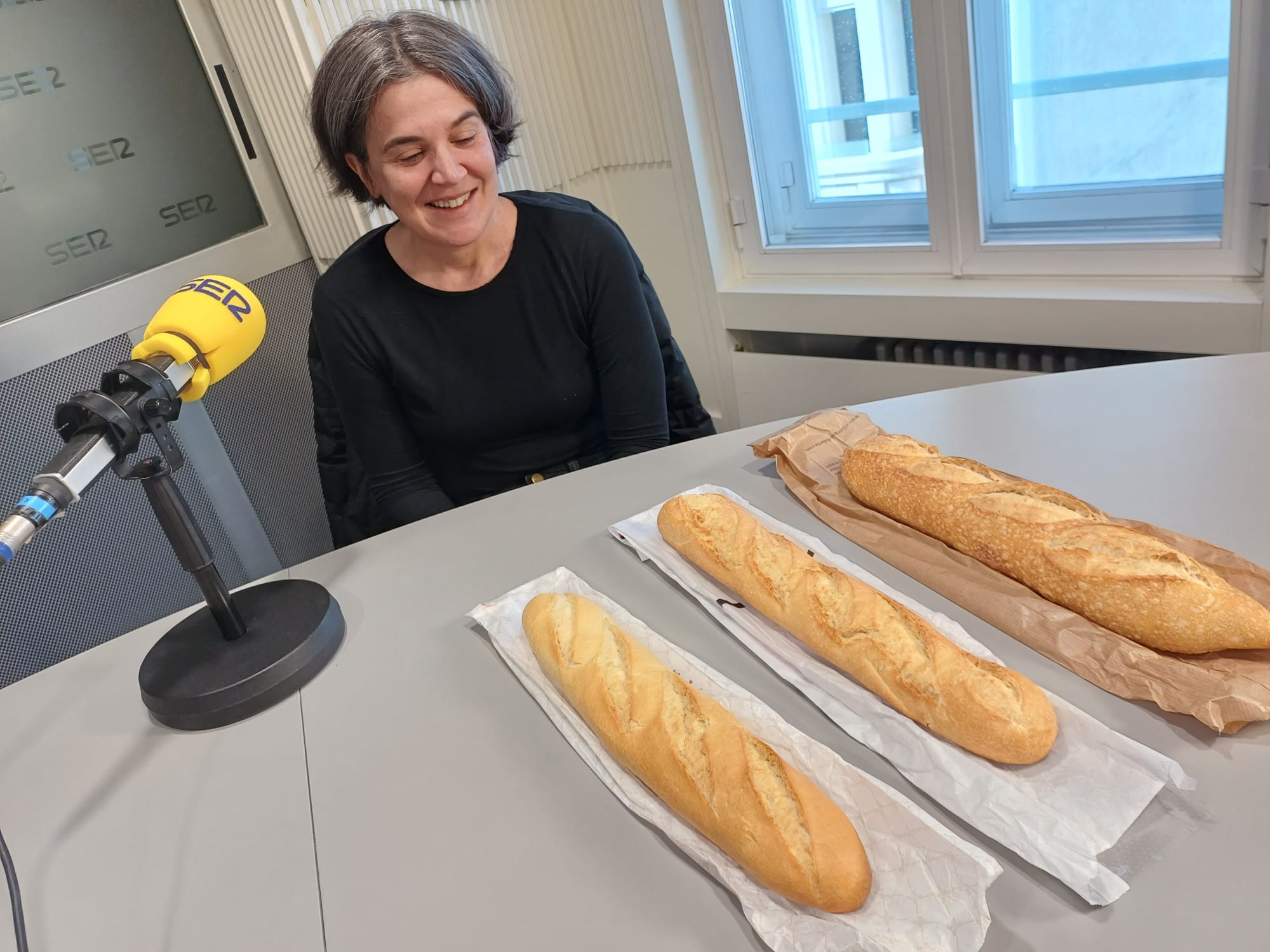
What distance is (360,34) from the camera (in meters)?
1.36

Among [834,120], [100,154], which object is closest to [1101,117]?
[834,120]

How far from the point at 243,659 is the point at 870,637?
2.38ft

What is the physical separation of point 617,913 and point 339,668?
0.51 metres

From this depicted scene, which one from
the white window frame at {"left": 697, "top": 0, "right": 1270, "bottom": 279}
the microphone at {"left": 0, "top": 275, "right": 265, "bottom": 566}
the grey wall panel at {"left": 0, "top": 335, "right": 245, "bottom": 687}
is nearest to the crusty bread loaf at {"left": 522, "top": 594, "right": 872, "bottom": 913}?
the microphone at {"left": 0, "top": 275, "right": 265, "bottom": 566}

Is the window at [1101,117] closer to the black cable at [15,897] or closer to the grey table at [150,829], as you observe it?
the grey table at [150,829]

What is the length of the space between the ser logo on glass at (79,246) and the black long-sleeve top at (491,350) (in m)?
1.07

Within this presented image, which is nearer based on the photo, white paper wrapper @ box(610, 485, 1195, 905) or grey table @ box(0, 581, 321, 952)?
white paper wrapper @ box(610, 485, 1195, 905)

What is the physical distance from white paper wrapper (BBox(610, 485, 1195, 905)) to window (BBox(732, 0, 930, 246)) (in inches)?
79.3

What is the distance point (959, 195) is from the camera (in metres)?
2.35

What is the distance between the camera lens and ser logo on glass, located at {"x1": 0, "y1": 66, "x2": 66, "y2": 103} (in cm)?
203

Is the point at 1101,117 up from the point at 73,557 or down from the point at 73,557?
up

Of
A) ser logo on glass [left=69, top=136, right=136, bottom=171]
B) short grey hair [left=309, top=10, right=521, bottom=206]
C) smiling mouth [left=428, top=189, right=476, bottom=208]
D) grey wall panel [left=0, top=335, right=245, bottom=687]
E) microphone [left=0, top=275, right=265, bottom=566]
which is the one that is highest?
ser logo on glass [left=69, top=136, right=136, bottom=171]

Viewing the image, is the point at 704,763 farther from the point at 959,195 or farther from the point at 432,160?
the point at 959,195

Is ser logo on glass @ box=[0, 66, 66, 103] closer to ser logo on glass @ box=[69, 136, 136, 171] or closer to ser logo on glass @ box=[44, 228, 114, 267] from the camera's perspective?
ser logo on glass @ box=[69, 136, 136, 171]
